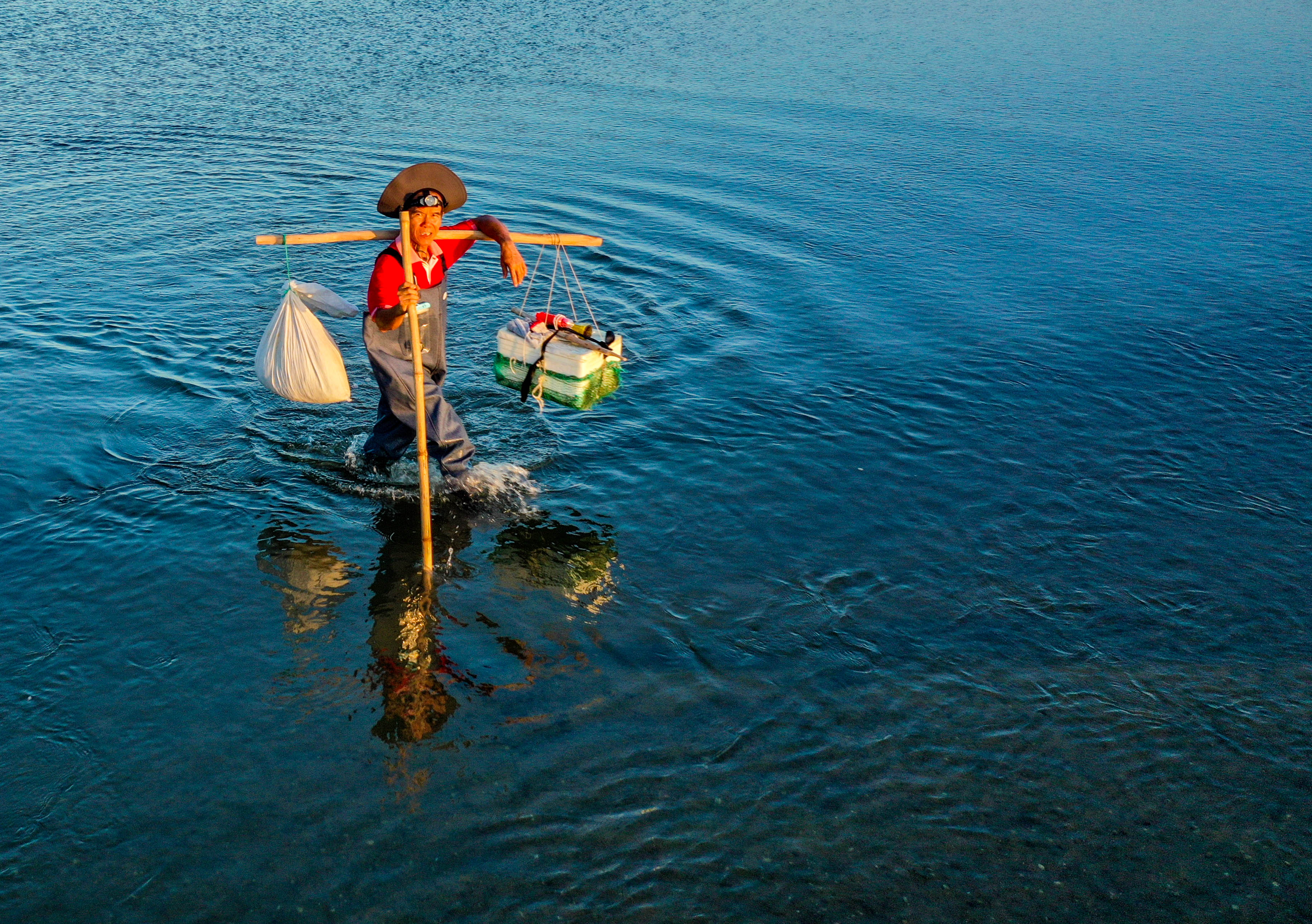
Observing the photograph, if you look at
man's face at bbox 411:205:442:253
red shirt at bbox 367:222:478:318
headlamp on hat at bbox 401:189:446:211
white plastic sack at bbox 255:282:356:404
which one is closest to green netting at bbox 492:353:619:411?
red shirt at bbox 367:222:478:318

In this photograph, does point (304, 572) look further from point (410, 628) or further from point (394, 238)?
point (394, 238)

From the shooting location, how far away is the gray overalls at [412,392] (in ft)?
20.4

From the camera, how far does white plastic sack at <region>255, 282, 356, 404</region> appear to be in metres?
6.27

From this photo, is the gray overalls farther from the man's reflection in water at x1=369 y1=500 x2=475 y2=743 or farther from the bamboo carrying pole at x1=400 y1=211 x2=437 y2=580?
the man's reflection in water at x1=369 y1=500 x2=475 y2=743

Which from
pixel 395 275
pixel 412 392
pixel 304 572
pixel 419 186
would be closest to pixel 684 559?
pixel 412 392

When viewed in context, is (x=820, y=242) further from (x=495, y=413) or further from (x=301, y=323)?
(x=301, y=323)

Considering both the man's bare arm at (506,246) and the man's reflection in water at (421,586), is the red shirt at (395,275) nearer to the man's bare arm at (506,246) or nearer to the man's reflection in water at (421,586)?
the man's bare arm at (506,246)

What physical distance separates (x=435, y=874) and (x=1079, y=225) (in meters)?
10.4

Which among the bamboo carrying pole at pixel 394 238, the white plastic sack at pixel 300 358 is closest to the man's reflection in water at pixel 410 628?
the white plastic sack at pixel 300 358

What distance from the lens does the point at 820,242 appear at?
1128 centimetres

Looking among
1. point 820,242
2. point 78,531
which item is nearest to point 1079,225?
point 820,242

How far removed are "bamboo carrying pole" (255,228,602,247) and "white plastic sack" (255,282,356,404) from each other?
474mm

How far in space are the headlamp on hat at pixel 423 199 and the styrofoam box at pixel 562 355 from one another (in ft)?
3.91

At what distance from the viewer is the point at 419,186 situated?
570 centimetres
